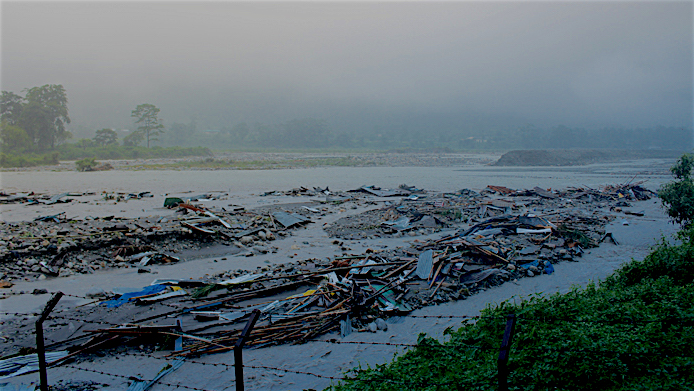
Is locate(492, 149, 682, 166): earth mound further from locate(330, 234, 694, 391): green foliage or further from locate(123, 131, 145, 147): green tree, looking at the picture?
locate(123, 131, 145, 147): green tree

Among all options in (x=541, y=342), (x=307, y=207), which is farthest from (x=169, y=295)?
(x=307, y=207)

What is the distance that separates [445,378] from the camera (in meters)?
4.68

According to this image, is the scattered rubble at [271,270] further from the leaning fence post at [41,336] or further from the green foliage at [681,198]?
the green foliage at [681,198]

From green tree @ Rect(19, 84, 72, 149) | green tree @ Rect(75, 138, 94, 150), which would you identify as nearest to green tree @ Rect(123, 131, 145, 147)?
green tree @ Rect(75, 138, 94, 150)

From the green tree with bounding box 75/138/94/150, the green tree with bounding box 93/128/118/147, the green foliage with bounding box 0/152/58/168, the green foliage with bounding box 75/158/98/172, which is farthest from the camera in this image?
the green tree with bounding box 93/128/118/147

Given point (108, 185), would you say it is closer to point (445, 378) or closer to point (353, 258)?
point (353, 258)

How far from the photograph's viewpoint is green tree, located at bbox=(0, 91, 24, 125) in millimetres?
64812

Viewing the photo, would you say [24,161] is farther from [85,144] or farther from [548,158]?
[548,158]

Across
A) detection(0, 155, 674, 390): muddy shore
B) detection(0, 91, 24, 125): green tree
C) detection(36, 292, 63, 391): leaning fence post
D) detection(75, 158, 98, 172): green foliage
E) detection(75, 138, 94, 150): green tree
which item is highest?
detection(0, 91, 24, 125): green tree

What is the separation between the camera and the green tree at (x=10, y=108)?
64.8 m

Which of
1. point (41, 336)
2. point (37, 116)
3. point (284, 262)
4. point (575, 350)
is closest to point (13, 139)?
point (37, 116)

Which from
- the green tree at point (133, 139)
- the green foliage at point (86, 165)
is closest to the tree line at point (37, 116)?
the green tree at point (133, 139)

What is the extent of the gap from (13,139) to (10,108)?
33.5ft

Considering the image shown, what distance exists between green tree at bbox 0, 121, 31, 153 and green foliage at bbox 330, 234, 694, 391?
239ft
